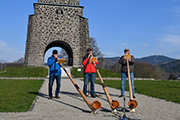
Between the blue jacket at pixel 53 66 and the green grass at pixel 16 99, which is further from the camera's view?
the blue jacket at pixel 53 66

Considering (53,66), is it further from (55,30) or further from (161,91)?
(55,30)

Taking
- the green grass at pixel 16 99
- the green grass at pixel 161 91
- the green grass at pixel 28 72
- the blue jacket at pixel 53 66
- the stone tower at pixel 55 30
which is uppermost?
the stone tower at pixel 55 30

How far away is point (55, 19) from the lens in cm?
2908

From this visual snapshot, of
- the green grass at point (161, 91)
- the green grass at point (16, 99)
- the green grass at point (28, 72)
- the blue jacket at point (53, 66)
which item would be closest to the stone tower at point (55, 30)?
the green grass at point (28, 72)

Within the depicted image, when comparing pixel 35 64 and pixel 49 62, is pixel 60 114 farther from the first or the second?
pixel 35 64

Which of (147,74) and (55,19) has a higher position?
(55,19)

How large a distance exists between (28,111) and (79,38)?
24.4 metres

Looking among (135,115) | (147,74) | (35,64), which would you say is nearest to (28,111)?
(135,115)

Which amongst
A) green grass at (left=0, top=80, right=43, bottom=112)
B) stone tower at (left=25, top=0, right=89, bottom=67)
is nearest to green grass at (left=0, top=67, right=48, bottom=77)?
stone tower at (left=25, top=0, right=89, bottom=67)

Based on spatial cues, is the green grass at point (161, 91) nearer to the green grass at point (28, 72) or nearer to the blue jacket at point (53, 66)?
the blue jacket at point (53, 66)

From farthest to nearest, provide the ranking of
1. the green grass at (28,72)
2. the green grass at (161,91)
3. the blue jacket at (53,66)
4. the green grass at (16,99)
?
the green grass at (28,72) < the green grass at (161,91) < the blue jacket at (53,66) < the green grass at (16,99)

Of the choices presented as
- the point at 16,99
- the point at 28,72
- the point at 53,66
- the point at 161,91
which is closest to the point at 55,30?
the point at 28,72

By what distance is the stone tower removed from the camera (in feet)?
93.4

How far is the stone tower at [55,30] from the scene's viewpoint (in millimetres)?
28469
